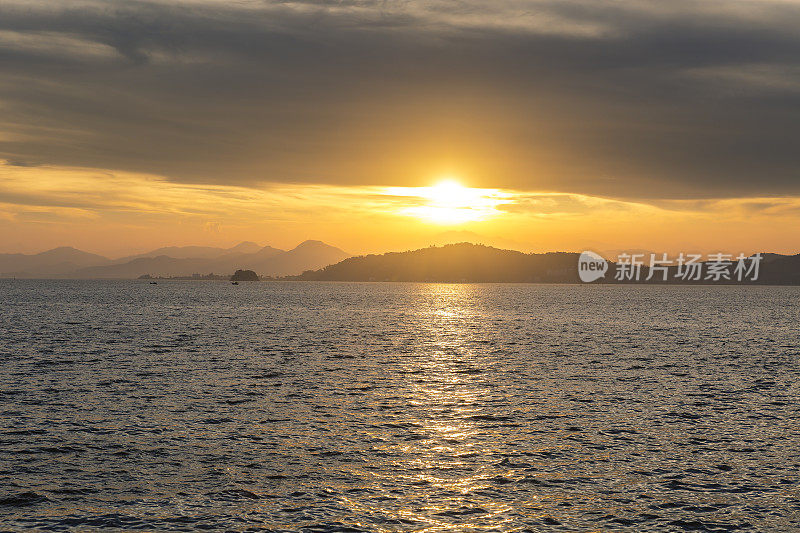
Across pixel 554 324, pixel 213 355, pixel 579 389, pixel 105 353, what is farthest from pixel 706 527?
pixel 554 324

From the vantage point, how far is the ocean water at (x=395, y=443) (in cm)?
2612

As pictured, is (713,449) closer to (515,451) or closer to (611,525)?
(515,451)

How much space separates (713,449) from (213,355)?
6036 cm

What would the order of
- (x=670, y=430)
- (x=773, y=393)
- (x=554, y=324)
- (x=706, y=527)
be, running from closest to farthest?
(x=706, y=527) < (x=670, y=430) < (x=773, y=393) < (x=554, y=324)

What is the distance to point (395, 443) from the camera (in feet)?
123

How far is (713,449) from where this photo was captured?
36406mm

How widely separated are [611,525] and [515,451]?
10872 millimetres

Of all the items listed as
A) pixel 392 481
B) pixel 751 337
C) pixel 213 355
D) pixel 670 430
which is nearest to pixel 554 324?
pixel 751 337

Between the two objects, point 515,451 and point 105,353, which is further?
point 105,353

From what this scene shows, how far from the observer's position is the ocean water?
26.1 meters

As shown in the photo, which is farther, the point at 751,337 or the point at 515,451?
the point at 751,337

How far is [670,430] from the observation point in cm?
4122

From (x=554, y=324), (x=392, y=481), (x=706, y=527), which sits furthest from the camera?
(x=554, y=324)

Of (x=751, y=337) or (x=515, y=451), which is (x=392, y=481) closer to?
(x=515, y=451)
